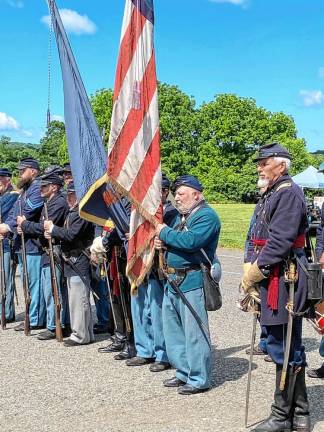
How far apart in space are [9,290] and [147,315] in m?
3.13

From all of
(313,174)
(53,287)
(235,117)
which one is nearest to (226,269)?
(53,287)

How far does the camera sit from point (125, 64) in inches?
232

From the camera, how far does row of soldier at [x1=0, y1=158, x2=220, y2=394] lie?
5820mm

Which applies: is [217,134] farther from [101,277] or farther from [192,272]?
[192,272]

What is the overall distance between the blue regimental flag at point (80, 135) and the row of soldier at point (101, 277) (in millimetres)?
345

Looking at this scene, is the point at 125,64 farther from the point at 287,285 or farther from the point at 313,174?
the point at 313,174

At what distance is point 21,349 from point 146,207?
115 inches

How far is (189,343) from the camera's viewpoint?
5.80 metres

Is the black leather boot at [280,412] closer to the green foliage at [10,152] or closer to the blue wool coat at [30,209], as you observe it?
the blue wool coat at [30,209]

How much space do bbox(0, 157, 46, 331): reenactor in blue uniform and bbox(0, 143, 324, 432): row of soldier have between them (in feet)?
0.05

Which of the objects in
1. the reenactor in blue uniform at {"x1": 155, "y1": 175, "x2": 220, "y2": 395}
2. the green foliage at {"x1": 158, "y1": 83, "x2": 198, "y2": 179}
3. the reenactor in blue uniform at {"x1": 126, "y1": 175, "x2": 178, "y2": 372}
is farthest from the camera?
the green foliage at {"x1": 158, "y1": 83, "x2": 198, "y2": 179}

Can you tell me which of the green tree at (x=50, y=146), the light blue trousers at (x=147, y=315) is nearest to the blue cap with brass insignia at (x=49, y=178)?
the light blue trousers at (x=147, y=315)

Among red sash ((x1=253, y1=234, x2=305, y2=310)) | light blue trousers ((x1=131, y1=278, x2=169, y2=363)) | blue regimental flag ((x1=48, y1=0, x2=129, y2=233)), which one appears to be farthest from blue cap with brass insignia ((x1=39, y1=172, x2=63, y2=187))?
red sash ((x1=253, y1=234, x2=305, y2=310))

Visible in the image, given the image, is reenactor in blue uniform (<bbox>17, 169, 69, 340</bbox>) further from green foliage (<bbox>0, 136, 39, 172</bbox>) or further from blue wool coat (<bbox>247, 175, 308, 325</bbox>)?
green foliage (<bbox>0, 136, 39, 172</bbox>)
